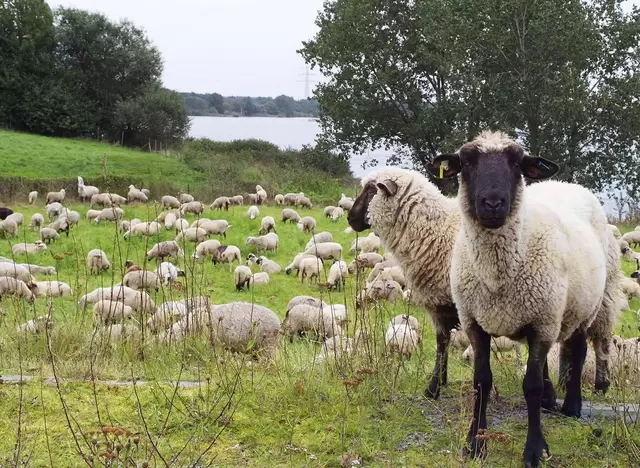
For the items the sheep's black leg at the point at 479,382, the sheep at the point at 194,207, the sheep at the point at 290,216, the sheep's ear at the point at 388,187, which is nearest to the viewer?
the sheep's black leg at the point at 479,382

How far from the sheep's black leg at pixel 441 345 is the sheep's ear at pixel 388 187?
53.6 inches

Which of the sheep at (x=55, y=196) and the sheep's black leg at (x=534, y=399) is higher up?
the sheep's black leg at (x=534, y=399)

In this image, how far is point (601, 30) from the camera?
28438mm

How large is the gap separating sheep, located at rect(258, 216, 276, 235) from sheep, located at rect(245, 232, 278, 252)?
218 centimetres

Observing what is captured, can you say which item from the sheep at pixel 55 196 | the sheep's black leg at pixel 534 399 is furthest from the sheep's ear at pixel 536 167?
the sheep at pixel 55 196

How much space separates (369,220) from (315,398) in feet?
8.13

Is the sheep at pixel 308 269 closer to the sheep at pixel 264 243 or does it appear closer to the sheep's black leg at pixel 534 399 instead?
the sheep at pixel 264 243

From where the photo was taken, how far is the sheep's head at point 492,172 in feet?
14.8

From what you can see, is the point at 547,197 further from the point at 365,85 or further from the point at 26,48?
the point at 26,48

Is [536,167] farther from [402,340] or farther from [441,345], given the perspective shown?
[402,340]

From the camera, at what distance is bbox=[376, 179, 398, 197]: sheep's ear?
7.12 metres

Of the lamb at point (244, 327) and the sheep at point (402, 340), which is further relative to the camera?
the lamb at point (244, 327)

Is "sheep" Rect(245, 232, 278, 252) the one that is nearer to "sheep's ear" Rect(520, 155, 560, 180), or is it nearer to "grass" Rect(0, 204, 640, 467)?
"grass" Rect(0, 204, 640, 467)

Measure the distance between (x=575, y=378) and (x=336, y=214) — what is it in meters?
21.5
